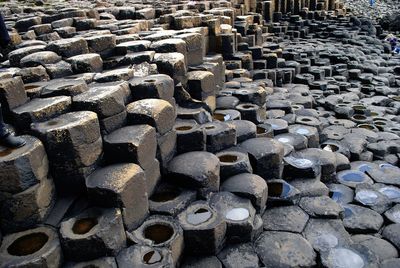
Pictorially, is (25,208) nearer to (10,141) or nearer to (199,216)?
(10,141)

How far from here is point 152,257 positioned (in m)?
2.87

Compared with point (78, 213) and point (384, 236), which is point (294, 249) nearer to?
point (384, 236)

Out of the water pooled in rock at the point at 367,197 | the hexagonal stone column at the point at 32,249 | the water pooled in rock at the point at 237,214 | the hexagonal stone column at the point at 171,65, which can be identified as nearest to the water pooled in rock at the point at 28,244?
the hexagonal stone column at the point at 32,249

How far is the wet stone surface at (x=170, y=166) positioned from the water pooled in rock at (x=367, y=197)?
2cm

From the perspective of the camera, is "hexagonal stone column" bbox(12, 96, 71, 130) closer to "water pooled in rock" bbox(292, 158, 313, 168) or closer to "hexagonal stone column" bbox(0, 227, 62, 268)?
"hexagonal stone column" bbox(0, 227, 62, 268)

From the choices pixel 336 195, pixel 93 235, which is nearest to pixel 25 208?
pixel 93 235

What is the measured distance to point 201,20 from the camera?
730 centimetres

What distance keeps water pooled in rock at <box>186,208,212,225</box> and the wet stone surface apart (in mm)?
17

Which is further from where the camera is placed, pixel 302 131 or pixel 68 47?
pixel 302 131

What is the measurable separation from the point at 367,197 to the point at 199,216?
91.0 inches

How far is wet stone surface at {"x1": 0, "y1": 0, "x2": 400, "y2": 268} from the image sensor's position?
9.37 feet

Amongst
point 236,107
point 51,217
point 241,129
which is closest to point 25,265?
point 51,217

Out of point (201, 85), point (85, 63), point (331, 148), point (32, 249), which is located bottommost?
point (331, 148)

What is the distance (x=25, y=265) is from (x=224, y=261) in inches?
63.7
